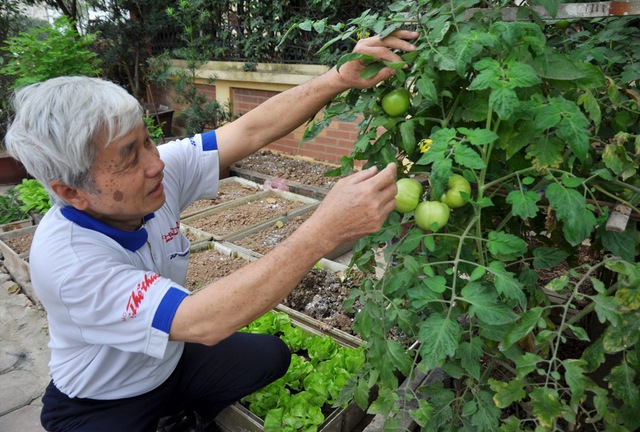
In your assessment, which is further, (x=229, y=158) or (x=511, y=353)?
(x=229, y=158)

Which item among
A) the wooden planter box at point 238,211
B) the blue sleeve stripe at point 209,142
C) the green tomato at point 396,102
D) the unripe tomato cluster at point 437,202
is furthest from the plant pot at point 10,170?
the unripe tomato cluster at point 437,202

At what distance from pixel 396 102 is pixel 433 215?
1.20 ft

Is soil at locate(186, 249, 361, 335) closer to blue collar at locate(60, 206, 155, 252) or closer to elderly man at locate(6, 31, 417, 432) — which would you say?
elderly man at locate(6, 31, 417, 432)

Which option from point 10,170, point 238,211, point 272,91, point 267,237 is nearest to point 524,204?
point 267,237

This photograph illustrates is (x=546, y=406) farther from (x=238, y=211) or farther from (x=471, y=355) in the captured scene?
(x=238, y=211)

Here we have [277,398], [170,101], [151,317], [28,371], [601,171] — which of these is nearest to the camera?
[601,171]

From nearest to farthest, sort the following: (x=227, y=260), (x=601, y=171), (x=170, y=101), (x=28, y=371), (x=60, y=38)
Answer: (x=601, y=171) → (x=28, y=371) → (x=227, y=260) → (x=60, y=38) → (x=170, y=101)

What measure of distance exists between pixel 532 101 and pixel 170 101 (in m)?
7.73

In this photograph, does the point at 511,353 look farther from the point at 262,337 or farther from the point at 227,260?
the point at 227,260

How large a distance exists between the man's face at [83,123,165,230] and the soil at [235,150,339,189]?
11.4 ft

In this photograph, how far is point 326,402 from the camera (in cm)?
226

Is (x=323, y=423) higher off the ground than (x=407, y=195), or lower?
lower

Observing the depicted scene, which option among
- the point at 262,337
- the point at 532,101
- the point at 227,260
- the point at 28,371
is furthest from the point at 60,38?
the point at 532,101

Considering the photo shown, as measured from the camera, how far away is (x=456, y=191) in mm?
1228
